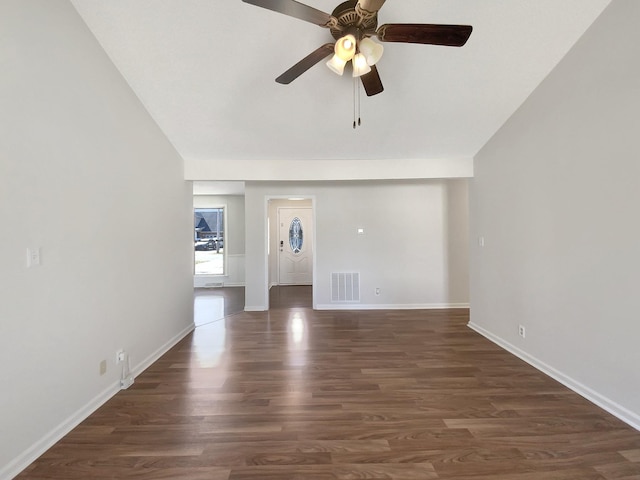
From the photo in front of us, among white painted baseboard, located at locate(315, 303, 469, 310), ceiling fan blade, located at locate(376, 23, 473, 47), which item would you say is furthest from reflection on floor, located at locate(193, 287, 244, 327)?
ceiling fan blade, located at locate(376, 23, 473, 47)

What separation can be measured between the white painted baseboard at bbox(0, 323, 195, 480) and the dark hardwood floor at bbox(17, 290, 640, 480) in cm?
5

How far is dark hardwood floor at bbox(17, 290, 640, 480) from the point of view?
1.61 meters

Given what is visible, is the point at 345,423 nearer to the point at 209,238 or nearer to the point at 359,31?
the point at 359,31

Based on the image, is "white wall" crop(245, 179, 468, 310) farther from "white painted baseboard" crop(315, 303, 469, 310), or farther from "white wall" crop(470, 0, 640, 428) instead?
"white wall" crop(470, 0, 640, 428)

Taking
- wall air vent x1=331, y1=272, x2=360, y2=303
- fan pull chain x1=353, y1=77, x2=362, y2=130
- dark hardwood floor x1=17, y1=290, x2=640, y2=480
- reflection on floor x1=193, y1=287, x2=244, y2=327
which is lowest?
dark hardwood floor x1=17, y1=290, x2=640, y2=480

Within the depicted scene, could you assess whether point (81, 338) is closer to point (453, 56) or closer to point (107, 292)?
point (107, 292)

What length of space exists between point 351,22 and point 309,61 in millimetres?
352

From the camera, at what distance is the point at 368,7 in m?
1.57

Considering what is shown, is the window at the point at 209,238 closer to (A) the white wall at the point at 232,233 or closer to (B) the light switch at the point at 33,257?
(A) the white wall at the point at 232,233

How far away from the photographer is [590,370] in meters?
2.26

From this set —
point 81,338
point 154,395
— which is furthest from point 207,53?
point 154,395

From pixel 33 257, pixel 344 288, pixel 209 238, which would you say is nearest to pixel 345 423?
pixel 33 257

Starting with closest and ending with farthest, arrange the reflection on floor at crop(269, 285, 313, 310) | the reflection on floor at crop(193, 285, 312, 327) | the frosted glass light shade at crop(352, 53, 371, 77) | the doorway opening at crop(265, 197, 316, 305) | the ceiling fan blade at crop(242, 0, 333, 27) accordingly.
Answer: the ceiling fan blade at crop(242, 0, 333, 27), the frosted glass light shade at crop(352, 53, 371, 77), the reflection on floor at crop(193, 285, 312, 327), the reflection on floor at crop(269, 285, 313, 310), the doorway opening at crop(265, 197, 316, 305)

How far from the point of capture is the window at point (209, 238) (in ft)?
Result: 26.1
